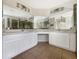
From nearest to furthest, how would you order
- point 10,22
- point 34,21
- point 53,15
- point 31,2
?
point 10,22, point 31,2, point 53,15, point 34,21

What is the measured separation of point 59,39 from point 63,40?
6.1 inches

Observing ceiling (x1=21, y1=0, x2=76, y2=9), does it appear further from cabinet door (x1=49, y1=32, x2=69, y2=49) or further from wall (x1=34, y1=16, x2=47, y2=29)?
cabinet door (x1=49, y1=32, x2=69, y2=49)

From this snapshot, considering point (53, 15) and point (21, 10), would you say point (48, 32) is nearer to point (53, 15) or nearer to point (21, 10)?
point (53, 15)

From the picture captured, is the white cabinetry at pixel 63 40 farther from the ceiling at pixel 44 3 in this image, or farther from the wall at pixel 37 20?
the ceiling at pixel 44 3

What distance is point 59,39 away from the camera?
286cm

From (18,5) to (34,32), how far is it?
1.11 metres

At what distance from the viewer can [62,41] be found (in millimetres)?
2762

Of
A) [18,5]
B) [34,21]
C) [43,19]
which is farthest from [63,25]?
[18,5]

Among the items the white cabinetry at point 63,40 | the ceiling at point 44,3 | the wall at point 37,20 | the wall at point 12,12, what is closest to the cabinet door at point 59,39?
the white cabinetry at point 63,40

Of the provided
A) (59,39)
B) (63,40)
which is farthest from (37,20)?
(63,40)

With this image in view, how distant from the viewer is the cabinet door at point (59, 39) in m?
2.63

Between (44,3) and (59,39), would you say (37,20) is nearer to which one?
A: (44,3)

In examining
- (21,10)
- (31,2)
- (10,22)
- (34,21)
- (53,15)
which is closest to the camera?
(10,22)

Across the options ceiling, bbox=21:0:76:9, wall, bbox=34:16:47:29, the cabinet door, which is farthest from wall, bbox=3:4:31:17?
the cabinet door
